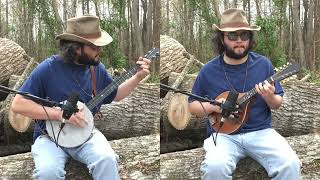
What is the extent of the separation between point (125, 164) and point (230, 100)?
946 mm

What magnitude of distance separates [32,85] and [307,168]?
2.05 metres

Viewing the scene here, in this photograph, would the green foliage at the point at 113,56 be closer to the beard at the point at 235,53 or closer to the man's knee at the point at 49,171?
the beard at the point at 235,53

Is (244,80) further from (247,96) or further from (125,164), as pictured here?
(125,164)

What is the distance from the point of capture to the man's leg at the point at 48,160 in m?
2.83

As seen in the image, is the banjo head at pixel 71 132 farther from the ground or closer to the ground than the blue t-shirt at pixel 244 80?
closer to the ground

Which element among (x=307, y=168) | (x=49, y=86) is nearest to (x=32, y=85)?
(x=49, y=86)

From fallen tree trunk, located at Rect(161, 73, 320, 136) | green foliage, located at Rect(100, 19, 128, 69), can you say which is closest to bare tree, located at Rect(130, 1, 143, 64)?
green foliage, located at Rect(100, 19, 128, 69)

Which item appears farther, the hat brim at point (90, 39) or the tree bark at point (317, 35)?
the tree bark at point (317, 35)

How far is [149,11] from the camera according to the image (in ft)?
14.0

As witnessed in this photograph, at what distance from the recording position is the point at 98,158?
2.93 m

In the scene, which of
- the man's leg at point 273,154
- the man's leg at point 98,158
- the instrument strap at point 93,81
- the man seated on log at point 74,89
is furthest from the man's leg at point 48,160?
the man's leg at point 273,154

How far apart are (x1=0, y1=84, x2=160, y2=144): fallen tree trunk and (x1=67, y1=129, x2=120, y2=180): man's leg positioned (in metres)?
1.27

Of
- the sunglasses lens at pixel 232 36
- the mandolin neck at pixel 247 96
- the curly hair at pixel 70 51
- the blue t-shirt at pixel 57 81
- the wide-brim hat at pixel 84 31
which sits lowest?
the mandolin neck at pixel 247 96

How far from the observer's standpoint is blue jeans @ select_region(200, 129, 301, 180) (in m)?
2.83
